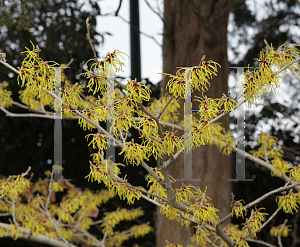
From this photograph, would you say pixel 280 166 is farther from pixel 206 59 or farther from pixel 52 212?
pixel 52 212

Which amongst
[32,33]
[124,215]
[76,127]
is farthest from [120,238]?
[32,33]

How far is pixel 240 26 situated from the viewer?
14.5ft

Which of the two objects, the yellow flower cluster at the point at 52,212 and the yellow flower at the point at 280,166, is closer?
the yellow flower at the point at 280,166

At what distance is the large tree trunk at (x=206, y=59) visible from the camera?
2205 mm

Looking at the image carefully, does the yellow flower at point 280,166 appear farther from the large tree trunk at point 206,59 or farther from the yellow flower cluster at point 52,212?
the yellow flower cluster at point 52,212

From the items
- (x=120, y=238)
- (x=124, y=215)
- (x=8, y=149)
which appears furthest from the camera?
(x=8, y=149)

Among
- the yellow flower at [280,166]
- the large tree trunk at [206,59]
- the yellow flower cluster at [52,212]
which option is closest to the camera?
the yellow flower at [280,166]

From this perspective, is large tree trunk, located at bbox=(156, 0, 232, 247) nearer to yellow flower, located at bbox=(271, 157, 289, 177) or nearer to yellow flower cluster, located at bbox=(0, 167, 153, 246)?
yellow flower cluster, located at bbox=(0, 167, 153, 246)

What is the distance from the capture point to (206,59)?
7.26ft

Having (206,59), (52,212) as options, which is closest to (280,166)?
(206,59)

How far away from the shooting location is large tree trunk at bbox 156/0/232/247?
2205 mm

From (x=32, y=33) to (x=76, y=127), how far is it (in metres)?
0.95

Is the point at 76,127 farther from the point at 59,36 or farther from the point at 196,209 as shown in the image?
the point at 196,209

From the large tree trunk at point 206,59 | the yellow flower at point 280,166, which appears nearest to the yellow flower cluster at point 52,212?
the large tree trunk at point 206,59
